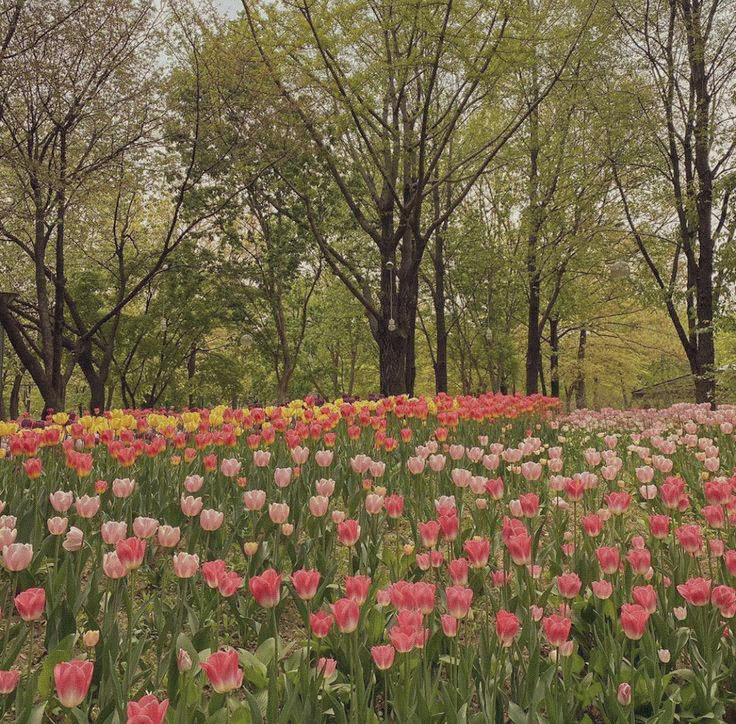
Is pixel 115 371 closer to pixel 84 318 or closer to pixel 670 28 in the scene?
pixel 84 318

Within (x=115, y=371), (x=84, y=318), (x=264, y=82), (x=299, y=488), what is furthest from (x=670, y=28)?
(x=115, y=371)

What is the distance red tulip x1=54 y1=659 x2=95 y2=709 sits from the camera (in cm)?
139

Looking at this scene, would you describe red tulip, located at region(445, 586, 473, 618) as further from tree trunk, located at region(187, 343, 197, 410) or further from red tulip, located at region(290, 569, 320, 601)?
tree trunk, located at region(187, 343, 197, 410)

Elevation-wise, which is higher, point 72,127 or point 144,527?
point 72,127

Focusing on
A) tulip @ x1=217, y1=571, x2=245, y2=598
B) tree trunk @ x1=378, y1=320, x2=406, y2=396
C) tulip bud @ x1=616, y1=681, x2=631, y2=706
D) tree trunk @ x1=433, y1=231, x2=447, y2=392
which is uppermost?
tree trunk @ x1=433, y1=231, x2=447, y2=392

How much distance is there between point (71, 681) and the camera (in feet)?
4.59

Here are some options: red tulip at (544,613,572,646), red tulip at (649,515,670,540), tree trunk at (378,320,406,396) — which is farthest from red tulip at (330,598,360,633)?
tree trunk at (378,320,406,396)

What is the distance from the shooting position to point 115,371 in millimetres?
22844

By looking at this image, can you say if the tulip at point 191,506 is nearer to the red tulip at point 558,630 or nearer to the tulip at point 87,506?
the tulip at point 87,506

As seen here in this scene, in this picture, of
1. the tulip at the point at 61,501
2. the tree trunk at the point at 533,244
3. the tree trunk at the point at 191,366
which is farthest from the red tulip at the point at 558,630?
the tree trunk at the point at 191,366

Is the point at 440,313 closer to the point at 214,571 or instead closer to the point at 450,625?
the point at 214,571

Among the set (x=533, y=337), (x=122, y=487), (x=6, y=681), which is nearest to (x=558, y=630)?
(x=6, y=681)

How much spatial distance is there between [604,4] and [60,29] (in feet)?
33.9

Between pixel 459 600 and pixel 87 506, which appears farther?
pixel 87 506
